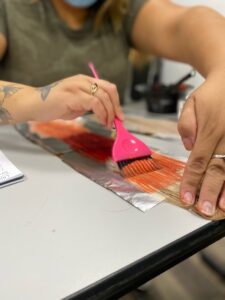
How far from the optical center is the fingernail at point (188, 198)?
0.44m

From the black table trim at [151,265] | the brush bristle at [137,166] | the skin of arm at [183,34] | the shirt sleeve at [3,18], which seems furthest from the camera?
the shirt sleeve at [3,18]

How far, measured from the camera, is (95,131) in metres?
0.71

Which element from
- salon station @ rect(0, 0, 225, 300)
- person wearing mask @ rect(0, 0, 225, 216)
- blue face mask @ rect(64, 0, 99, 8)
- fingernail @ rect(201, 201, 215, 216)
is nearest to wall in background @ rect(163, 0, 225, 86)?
salon station @ rect(0, 0, 225, 300)

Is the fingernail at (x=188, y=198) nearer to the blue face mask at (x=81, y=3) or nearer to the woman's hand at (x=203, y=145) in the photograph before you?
the woman's hand at (x=203, y=145)

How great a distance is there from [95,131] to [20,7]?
35cm

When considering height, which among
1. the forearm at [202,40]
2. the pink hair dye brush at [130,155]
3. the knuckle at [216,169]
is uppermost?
the forearm at [202,40]

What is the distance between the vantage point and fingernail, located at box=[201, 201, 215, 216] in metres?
0.42

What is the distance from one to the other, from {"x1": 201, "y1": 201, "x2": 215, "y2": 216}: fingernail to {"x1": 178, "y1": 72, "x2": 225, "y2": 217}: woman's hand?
12mm

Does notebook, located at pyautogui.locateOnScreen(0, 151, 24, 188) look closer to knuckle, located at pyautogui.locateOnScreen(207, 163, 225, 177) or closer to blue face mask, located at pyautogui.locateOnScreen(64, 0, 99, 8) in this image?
knuckle, located at pyautogui.locateOnScreen(207, 163, 225, 177)

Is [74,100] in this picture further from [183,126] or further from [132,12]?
[132,12]

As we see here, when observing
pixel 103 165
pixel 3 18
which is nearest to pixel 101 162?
pixel 103 165

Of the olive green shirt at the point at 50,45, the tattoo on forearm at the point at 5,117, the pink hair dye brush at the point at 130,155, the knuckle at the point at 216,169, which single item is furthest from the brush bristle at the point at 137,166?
the olive green shirt at the point at 50,45

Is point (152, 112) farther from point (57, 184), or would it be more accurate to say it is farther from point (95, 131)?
point (57, 184)

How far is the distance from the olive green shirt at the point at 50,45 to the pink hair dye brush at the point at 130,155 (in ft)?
1.16
